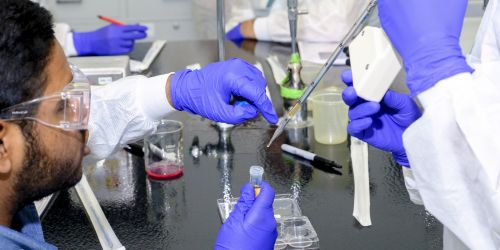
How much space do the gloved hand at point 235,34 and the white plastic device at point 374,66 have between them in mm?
1845

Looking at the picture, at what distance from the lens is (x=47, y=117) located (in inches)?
44.8

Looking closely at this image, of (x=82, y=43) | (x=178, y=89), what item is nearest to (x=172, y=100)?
(x=178, y=89)

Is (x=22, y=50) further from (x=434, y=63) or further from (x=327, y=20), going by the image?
(x=327, y=20)

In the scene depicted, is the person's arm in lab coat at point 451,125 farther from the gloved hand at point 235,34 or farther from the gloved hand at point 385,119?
the gloved hand at point 235,34

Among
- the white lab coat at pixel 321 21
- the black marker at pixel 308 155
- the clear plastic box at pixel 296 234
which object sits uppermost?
the white lab coat at pixel 321 21

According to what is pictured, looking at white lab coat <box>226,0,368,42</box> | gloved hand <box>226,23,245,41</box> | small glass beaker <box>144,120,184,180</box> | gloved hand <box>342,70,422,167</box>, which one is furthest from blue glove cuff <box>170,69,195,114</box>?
gloved hand <box>226,23,245,41</box>

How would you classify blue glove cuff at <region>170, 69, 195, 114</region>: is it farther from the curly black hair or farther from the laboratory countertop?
the curly black hair

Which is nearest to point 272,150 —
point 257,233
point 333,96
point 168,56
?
point 333,96

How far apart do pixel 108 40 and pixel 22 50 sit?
5.34 feet

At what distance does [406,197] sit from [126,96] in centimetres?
73

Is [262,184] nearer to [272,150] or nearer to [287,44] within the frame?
[272,150]

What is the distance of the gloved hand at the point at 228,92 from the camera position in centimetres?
143

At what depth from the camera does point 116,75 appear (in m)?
2.17

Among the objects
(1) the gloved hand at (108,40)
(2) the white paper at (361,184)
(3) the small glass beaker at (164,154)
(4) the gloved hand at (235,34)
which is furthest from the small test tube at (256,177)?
(4) the gloved hand at (235,34)
